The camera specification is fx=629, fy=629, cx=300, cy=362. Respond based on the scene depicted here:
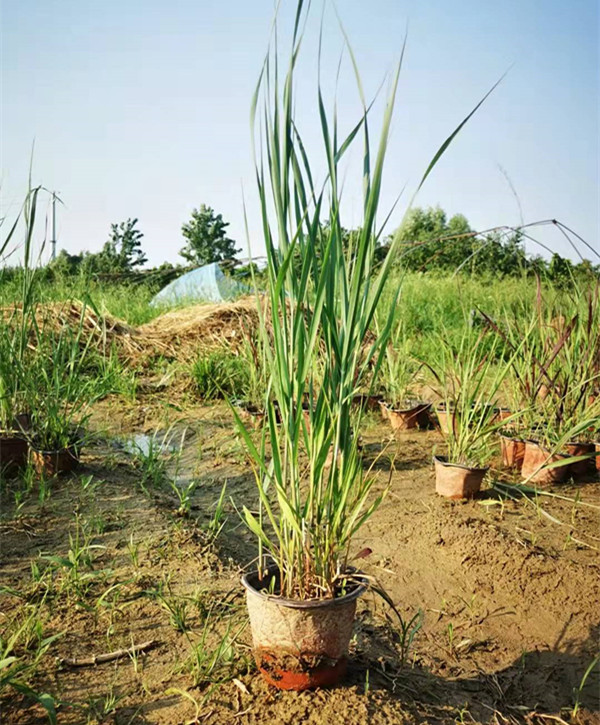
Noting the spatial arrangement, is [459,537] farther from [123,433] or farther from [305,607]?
[123,433]

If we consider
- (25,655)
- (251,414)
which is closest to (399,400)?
(251,414)

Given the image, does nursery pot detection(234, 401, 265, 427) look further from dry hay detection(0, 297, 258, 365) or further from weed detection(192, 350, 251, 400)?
dry hay detection(0, 297, 258, 365)

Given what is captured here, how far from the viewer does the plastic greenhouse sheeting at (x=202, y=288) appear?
9.44 meters

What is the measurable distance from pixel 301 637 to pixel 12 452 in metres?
2.07

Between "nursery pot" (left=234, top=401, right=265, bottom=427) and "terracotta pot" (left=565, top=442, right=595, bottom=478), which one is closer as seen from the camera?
"terracotta pot" (left=565, top=442, right=595, bottom=478)

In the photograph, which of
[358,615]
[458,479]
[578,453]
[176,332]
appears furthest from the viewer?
[176,332]

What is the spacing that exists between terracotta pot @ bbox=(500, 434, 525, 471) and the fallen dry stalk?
2292 millimetres

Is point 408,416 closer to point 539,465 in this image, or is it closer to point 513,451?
point 513,451

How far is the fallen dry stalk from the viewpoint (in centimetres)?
151

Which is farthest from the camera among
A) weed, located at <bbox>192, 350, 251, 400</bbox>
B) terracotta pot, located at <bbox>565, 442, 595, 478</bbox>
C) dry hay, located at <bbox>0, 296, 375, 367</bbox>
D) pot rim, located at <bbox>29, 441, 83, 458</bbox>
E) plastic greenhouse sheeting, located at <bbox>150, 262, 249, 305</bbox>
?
plastic greenhouse sheeting, located at <bbox>150, 262, 249, 305</bbox>

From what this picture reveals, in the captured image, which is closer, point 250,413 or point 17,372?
point 17,372

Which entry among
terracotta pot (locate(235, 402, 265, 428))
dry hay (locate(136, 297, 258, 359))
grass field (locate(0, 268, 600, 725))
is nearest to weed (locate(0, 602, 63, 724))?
grass field (locate(0, 268, 600, 725))

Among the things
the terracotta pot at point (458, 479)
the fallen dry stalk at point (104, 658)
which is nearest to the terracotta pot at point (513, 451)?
the terracotta pot at point (458, 479)

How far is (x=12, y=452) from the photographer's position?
293cm
